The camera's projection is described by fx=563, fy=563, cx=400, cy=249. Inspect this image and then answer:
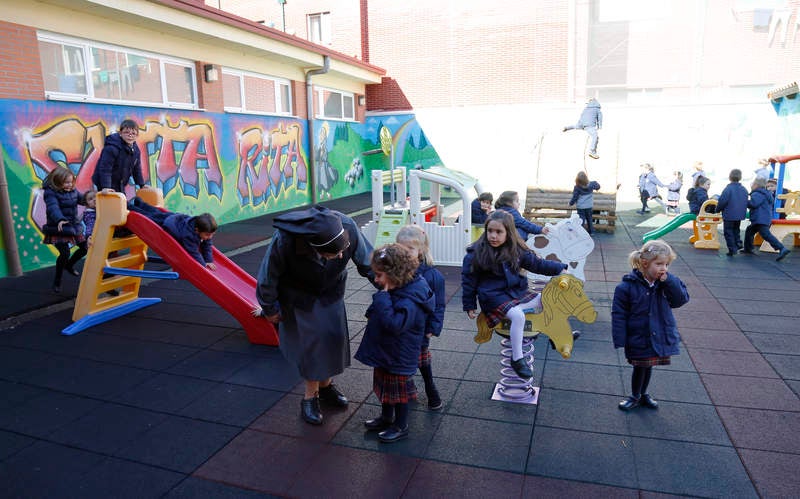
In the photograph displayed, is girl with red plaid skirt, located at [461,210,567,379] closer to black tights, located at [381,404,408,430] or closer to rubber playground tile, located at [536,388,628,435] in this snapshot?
rubber playground tile, located at [536,388,628,435]

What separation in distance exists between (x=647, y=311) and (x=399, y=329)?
68.5 inches

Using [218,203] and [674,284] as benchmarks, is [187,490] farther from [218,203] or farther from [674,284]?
[218,203]

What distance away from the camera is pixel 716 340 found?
540 cm

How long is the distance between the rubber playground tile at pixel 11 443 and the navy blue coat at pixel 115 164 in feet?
10.8

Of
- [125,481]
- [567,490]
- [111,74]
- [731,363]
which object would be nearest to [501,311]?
[567,490]

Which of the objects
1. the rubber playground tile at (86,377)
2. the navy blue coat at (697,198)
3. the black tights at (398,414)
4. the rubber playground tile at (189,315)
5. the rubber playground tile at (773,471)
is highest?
the navy blue coat at (697,198)

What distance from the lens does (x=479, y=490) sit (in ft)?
10.2

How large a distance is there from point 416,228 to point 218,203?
9.27m

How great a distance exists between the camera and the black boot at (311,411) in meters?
3.89

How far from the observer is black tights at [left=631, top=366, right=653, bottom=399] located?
3.95m

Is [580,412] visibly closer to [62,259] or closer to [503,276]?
[503,276]

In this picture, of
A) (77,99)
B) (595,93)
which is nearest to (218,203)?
→ (77,99)

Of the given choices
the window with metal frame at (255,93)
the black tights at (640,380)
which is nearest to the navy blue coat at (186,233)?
the black tights at (640,380)

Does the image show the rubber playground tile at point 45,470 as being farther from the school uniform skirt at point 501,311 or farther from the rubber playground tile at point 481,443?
the school uniform skirt at point 501,311
